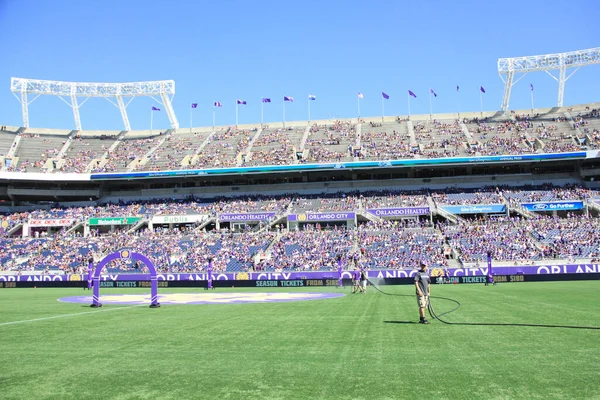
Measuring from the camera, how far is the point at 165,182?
246 ft

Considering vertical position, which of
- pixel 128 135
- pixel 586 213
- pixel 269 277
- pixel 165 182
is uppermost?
pixel 128 135

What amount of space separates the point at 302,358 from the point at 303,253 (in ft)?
142

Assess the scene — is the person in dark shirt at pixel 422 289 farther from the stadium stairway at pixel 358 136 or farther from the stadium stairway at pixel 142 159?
the stadium stairway at pixel 142 159

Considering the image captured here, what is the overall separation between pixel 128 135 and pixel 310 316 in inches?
3020

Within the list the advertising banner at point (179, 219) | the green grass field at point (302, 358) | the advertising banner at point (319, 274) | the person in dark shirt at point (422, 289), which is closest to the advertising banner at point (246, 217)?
the advertising banner at point (179, 219)

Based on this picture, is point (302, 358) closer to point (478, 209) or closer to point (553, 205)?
point (478, 209)

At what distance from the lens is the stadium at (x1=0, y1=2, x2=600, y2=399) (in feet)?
29.9

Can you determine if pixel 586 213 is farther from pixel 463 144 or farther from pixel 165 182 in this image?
pixel 165 182

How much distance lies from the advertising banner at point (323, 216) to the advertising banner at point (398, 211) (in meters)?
2.98

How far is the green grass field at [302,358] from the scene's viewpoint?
772cm

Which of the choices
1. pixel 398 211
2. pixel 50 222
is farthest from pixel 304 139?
pixel 50 222

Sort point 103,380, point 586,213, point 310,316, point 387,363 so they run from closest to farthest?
point 103,380, point 387,363, point 310,316, point 586,213

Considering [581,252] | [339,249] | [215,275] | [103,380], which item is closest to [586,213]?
[581,252]

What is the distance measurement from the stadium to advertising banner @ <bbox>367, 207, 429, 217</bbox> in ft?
0.89
